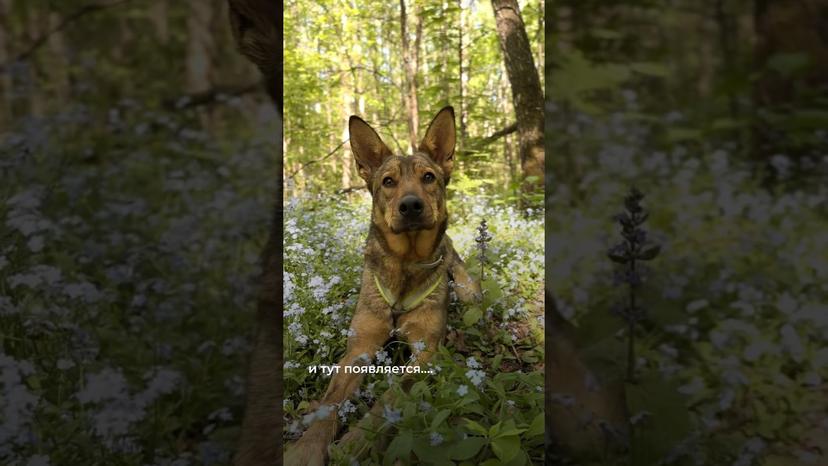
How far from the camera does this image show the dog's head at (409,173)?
8.27 feet

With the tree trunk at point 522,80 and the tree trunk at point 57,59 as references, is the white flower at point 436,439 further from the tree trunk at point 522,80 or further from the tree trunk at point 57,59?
the tree trunk at point 57,59

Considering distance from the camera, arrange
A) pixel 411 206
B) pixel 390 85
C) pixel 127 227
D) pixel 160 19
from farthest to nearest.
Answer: pixel 160 19 < pixel 127 227 < pixel 390 85 < pixel 411 206

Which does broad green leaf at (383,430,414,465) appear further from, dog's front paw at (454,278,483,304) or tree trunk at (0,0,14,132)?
tree trunk at (0,0,14,132)

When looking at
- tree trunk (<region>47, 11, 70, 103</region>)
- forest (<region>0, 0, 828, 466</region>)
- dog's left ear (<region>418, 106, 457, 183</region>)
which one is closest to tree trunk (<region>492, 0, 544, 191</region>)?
forest (<region>0, 0, 828, 466</region>)

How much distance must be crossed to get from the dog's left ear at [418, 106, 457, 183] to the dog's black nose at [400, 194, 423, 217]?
20 cm

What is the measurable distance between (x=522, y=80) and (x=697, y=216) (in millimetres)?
1166

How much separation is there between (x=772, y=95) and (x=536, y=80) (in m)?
1.46

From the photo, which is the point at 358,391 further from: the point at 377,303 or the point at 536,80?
the point at 536,80

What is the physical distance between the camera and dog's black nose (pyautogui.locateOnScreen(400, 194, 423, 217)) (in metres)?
2.50

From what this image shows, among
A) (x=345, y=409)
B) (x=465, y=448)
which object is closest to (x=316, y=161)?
(x=345, y=409)

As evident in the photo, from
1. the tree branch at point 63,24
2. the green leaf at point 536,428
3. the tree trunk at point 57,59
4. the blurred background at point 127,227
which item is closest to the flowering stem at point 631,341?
the green leaf at point 536,428

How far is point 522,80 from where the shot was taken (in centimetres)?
266

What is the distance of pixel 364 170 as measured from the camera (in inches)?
102

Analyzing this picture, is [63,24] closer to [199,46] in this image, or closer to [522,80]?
[199,46]
